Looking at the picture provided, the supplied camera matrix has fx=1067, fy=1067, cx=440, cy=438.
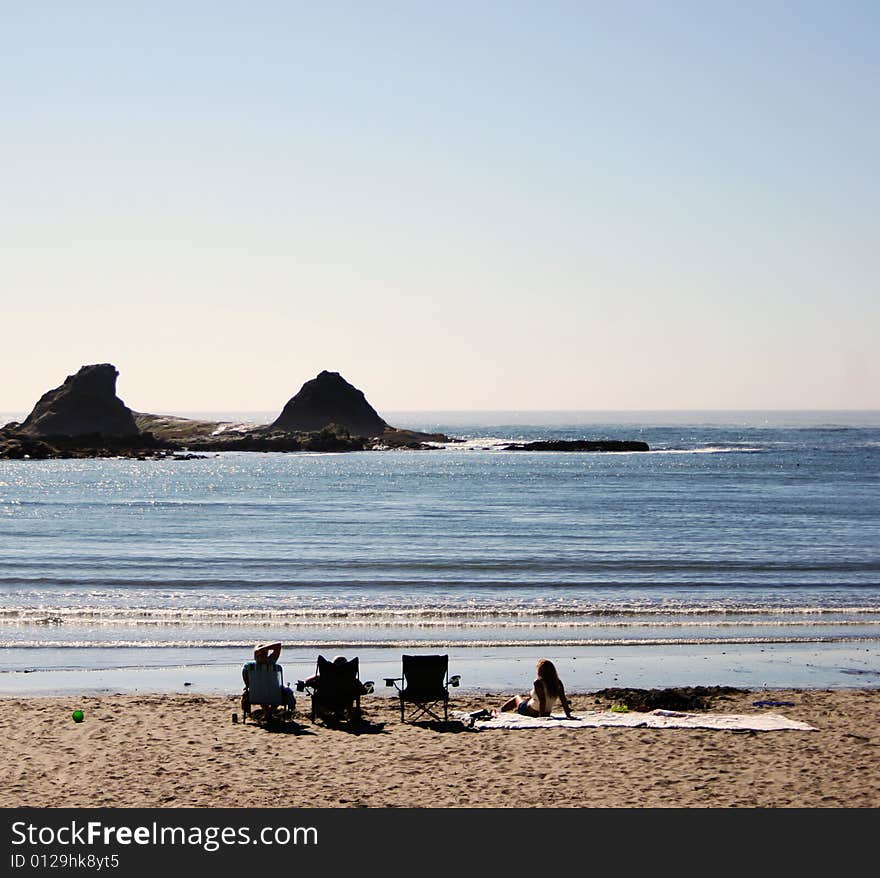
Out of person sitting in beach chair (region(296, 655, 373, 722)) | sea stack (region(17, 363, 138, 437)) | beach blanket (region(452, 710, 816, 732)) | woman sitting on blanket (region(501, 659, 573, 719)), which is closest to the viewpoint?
beach blanket (region(452, 710, 816, 732))

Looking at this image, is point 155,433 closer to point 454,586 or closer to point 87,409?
point 87,409

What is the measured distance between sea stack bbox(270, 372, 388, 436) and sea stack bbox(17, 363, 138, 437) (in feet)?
97.5

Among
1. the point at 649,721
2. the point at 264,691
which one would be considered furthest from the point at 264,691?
the point at 649,721

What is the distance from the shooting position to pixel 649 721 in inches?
542

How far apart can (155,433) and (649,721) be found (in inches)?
5954

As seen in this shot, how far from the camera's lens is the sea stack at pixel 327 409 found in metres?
166

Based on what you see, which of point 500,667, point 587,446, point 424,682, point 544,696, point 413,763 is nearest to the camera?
point 413,763

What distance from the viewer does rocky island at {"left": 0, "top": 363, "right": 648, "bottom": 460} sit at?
5207 inches

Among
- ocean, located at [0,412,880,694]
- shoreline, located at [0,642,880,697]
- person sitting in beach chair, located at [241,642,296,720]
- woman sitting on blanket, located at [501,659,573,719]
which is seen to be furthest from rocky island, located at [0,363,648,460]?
woman sitting on blanket, located at [501,659,573,719]

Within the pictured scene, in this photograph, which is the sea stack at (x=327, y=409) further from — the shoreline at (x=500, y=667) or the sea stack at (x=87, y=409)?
the shoreline at (x=500, y=667)

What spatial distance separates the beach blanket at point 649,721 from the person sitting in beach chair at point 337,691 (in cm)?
146

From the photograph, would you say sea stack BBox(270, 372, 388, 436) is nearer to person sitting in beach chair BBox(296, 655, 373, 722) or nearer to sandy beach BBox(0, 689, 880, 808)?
person sitting in beach chair BBox(296, 655, 373, 722)
